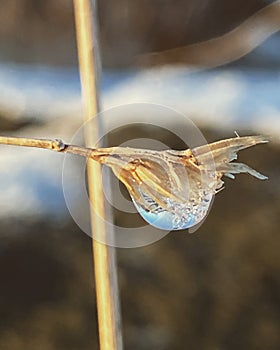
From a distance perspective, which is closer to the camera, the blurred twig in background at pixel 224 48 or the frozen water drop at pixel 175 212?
the frozen water drop at pixel 175 212

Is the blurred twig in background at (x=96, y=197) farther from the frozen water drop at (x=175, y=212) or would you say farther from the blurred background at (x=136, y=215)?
the blurred background at (x=136, y=215)

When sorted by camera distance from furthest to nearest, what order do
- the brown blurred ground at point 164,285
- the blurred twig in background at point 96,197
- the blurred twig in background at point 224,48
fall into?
the blurred twig in background at point 224,48 → the brown blurred ground at point 164,285 → the blurred twig in background at point 96,197

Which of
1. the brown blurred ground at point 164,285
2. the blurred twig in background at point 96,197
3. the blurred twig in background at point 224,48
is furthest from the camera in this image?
the blurred twig in background at point 224,48

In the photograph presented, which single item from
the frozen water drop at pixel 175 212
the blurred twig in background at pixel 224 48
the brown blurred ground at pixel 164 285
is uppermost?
the blurred twig in background at pixel 224 48

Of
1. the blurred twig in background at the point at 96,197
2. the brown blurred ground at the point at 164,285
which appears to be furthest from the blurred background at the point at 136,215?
the blurred twig in background at the point at 96,197

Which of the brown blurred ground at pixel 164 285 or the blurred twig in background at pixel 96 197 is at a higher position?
the brown blurred ground at pixel 164 285

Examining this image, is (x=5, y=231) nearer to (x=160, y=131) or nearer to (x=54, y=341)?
(x=54, y=341)

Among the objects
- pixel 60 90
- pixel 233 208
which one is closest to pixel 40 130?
pixel 60 90

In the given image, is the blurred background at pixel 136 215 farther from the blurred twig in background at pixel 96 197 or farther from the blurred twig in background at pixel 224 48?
the blurred twig in background at pixel 96 197

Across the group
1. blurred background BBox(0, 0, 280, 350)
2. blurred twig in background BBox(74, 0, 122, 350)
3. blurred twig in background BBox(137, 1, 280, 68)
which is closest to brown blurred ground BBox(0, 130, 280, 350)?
blurred background BBox(0, 0, 280, 350)
